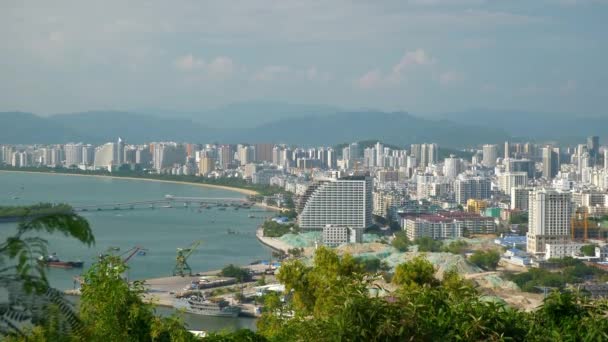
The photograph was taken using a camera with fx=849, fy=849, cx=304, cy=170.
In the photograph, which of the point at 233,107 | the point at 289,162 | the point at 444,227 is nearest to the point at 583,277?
the point at 444,227

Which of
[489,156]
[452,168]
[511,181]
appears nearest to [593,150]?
[489,156]

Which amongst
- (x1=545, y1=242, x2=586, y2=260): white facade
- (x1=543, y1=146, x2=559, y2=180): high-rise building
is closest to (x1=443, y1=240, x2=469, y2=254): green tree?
(x1=545, y1=242, x2=586, y2=260): white facade

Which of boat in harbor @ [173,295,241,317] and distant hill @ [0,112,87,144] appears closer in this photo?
boat in harbor @ [173,295,241,317]

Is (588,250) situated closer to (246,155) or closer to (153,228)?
(153,228)

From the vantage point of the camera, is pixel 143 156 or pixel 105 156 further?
pixel 143 156

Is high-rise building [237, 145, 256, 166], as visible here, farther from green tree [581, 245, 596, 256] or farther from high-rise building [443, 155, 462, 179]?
green tree [581, 245, 596, 256]

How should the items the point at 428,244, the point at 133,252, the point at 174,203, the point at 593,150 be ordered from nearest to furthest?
the point at 133,252, the point at 428,244, the point at 174,203, the point at 593,150
